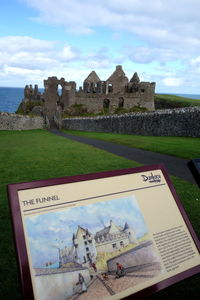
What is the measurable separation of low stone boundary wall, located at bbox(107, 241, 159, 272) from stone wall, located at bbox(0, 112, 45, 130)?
3030cm

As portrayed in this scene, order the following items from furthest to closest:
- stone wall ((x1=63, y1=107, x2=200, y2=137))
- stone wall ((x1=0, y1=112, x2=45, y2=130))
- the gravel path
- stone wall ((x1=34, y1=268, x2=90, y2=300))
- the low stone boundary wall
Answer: stone wall ((x1=0, y1=112, x2=45, y2=130)), stone wall ((x1=63, y1=107, x2=200, y2=137)), the gravel path, the low stone boundary wall, stone wall ((x1=34, y1=268, x2=90, y2=300))

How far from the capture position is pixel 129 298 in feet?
8.41

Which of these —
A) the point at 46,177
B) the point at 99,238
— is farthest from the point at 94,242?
the point at 46,177

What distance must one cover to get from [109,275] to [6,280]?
1441 mm

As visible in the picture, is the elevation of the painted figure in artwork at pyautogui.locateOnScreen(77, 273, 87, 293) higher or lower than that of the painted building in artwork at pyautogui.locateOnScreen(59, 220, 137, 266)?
lower

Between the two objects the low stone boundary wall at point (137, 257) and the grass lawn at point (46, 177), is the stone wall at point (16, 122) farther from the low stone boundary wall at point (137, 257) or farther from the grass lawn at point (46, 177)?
the low stone boundary wall at point (137, 257)

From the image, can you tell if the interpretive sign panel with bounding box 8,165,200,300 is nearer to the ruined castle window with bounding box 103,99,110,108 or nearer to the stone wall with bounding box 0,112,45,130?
the stone wall with bounding box 0,112,45,130

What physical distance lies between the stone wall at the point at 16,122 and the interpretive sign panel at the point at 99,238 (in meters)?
30.0

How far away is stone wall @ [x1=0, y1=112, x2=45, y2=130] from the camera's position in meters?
31.4

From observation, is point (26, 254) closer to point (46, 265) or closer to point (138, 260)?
point (46, 265)

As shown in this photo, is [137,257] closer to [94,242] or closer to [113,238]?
[113,238]

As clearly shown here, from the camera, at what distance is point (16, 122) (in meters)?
32.9

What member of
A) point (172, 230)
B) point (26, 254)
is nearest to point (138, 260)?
point (172, 230)

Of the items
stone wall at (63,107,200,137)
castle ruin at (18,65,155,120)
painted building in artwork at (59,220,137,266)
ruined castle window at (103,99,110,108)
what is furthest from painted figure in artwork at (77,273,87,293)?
ruined castle window at (103,99,110,108)
